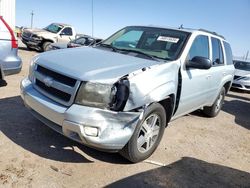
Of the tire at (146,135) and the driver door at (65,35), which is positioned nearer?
the tire at (146,135)

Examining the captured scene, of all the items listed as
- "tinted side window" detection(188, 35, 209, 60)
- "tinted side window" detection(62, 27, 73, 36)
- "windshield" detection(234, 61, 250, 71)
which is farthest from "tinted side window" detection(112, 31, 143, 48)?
"tinted side window" detection(62, 27, 73, 36)

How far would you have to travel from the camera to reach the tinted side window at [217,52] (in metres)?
6.04

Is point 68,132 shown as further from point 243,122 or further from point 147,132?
point 243,122

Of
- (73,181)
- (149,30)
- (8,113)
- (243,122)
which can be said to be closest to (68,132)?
(73,181)

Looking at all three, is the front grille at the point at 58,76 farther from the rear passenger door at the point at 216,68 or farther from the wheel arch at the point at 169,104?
the rear passenger door at the point at 216,68

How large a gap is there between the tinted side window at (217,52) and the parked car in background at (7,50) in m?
4.21

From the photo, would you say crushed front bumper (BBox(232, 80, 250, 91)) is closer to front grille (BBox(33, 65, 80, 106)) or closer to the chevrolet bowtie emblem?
front grille (BBox(33, 65, 80, 106))

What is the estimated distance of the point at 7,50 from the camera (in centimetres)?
633

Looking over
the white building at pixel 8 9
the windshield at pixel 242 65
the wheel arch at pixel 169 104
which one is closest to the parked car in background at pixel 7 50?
the wheel arch at pixel 169 104

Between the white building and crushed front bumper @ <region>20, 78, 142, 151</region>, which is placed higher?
the white building

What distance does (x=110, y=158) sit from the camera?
4.11 meters

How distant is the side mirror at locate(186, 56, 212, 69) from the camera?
4.57 metres

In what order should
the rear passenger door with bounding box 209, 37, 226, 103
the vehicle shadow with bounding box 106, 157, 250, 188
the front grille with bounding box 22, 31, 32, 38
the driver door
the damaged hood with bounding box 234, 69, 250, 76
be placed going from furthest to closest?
the driver door, the front grille with bounding box 22, 31, 32, 38, the damaged hood with bounding box 234, 69, 250, 76, the rear passenger door with bounding box 209, 37, 226, 103, the vehicle shadow with bounding box 106, 157, 250, 188

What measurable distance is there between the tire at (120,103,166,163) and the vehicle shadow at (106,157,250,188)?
26 centimetres
